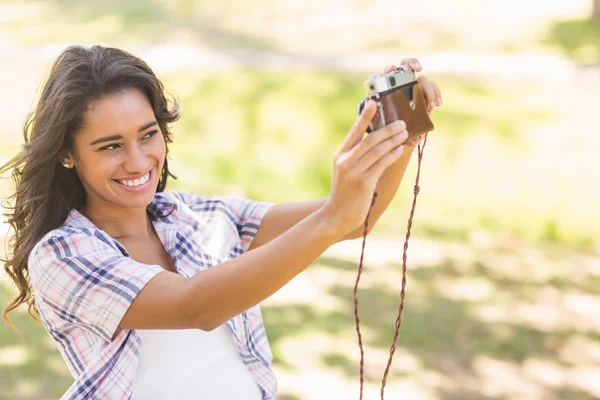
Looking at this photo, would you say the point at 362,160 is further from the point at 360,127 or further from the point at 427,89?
the point at 427,89

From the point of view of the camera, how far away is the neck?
6.96ft

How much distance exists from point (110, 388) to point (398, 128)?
95 centimetres

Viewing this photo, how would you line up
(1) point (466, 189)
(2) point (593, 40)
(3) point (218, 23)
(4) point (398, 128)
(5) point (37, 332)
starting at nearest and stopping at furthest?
(4) point (398, 128) → (5) point (37, 332) → (1) point (466, 189) → (2) point (593, 40) → (3) point (218, 23)

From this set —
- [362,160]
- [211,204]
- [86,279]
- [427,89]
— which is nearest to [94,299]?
[86,279]

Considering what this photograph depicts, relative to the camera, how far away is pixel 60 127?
6.37 ft

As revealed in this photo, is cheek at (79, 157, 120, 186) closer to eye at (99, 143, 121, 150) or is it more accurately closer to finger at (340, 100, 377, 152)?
eye at (99, 143, 121, 150)

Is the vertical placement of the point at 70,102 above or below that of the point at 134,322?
above

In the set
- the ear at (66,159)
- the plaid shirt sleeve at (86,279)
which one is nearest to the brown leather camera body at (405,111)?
the plaid shirt sleeve at (86,279)

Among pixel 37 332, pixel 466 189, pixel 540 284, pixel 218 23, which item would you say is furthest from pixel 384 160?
pixel 218 23

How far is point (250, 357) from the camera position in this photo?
215 cm

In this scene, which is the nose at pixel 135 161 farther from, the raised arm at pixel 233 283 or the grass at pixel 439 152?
the grass at pixel 439 152

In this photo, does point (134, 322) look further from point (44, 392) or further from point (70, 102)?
point (44, 392)

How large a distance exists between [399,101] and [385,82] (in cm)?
5

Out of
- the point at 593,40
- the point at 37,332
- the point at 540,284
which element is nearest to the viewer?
the point at 37,332
